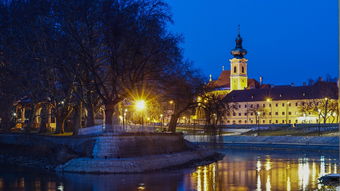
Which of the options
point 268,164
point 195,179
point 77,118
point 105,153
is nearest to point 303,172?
point 268,164

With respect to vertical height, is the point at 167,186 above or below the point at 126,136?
below

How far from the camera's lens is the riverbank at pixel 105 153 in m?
47.9

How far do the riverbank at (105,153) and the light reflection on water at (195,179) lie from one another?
1.71 metres

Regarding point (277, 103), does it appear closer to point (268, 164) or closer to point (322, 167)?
point (268, 164)

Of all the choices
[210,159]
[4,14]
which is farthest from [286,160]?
[4,14]

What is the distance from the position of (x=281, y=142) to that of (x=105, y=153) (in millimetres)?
47140

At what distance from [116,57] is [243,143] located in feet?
148

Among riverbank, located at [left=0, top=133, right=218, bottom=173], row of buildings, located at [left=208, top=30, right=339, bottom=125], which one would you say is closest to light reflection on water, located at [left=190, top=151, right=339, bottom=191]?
riverbank, located at [left=0, top=133, right=218, bottom=173]

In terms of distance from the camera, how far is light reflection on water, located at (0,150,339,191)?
128ft

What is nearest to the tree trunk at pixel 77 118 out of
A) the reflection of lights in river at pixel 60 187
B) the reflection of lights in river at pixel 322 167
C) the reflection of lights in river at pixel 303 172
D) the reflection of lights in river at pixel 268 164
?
the reflection of lights in river at pixel 60 187

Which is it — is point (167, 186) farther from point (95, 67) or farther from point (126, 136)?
point (95, 67)

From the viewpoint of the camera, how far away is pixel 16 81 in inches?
2442

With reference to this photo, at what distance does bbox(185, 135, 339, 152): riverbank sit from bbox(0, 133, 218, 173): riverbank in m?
21.5

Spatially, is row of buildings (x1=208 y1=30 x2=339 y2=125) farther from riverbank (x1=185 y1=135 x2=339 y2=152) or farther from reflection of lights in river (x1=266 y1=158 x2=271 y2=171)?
reflection of lights in river (x1=266 y1=158 x2=271 y2=171)
